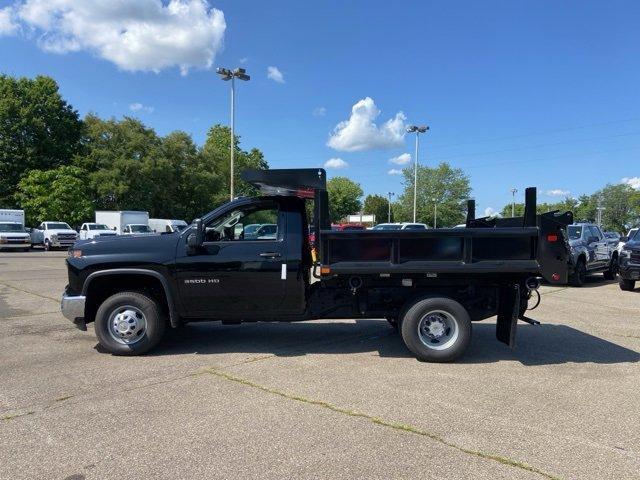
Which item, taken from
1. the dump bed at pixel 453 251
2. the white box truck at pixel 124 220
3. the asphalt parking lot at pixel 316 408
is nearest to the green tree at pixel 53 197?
the white box truck at pixel 124 220

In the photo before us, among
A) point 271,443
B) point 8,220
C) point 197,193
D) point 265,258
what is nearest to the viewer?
point 271,443

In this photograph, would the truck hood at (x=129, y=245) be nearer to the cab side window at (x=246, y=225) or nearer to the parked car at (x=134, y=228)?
the cab side window at (x=246, y=225)

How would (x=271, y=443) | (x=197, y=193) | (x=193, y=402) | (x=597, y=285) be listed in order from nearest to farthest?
(x=271, y=443), (x=193, y=402), (x=597, y=285), (x=197, y=193)

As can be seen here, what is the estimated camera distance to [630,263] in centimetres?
1310

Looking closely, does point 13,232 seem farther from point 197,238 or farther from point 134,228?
point 197,238

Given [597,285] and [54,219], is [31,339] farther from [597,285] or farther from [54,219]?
[54,219]

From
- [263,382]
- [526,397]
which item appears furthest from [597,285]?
[263,382]

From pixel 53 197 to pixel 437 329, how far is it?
1589 inches

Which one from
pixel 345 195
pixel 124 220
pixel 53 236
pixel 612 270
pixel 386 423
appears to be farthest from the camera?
pixel 345 195

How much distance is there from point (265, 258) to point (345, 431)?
2.68m

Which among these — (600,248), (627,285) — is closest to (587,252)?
(600,248)

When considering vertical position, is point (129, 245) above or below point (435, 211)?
below

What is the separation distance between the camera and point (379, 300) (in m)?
6.46

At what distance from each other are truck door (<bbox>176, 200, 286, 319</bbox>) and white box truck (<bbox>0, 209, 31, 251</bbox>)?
95.1ft
